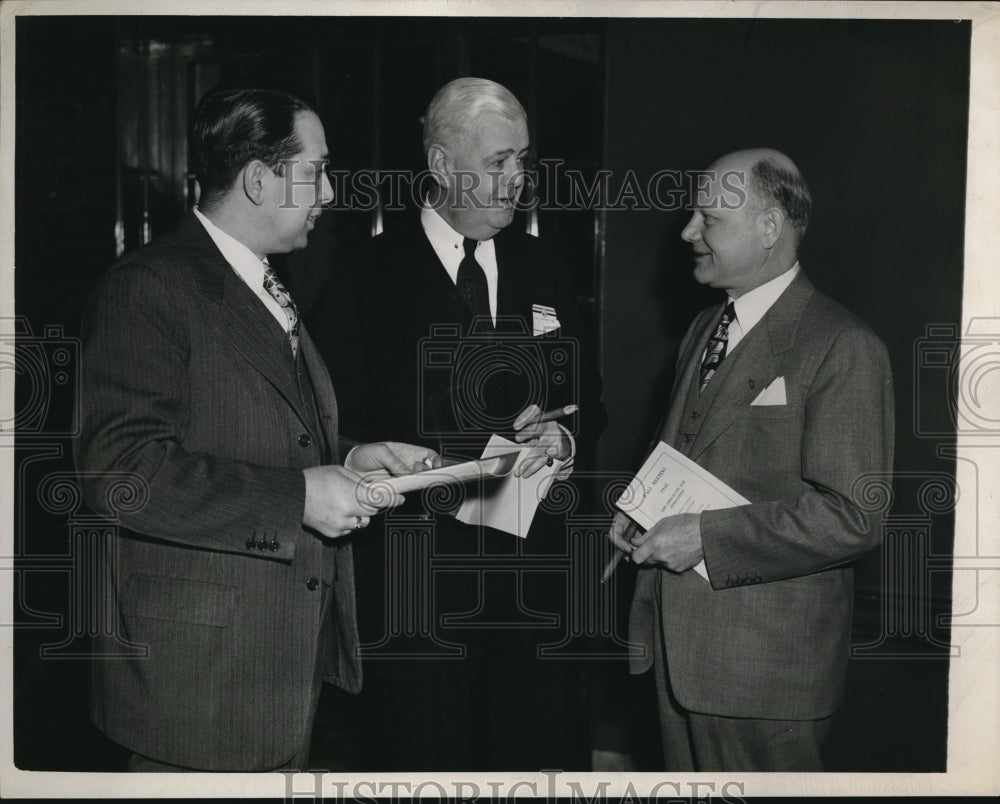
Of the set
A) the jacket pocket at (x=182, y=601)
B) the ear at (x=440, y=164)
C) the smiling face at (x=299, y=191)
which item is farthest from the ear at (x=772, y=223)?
the jacket pocket at (x=182, y=601)

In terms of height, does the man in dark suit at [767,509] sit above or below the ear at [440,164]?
below

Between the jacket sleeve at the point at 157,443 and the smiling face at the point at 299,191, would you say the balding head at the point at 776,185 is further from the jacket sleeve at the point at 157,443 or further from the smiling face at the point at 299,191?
the jacket sleeve at the point at 157,443

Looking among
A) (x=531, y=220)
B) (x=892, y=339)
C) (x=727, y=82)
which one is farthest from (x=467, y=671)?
(x=727, y=82)

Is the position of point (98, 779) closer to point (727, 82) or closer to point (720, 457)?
point (720, 457)

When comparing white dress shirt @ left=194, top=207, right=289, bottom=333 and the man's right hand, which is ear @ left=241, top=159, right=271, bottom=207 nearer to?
white dress shirt @ left=194, top=207, right=289, bottom=333

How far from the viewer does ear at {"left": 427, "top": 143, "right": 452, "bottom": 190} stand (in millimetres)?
2912

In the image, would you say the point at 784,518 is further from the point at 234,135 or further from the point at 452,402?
the point at 234,135

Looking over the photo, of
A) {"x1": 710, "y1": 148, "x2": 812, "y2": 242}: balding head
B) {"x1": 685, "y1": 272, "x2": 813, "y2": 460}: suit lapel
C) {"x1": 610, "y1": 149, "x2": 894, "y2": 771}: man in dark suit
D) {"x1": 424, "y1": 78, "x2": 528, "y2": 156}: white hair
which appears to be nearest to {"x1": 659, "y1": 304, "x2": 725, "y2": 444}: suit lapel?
{"x1": 610, "y1": 149, "x2": 894, "y2": 771}: man in dark suit

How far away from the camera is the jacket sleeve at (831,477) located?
2434 millimetres

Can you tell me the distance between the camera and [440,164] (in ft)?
9.61

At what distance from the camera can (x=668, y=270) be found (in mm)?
3400

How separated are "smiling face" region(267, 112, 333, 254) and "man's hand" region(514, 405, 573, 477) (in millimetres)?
869

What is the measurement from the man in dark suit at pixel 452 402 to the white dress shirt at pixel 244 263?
0.36 meters

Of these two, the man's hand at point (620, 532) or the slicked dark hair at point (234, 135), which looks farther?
the man's hand at point (620, 532)
